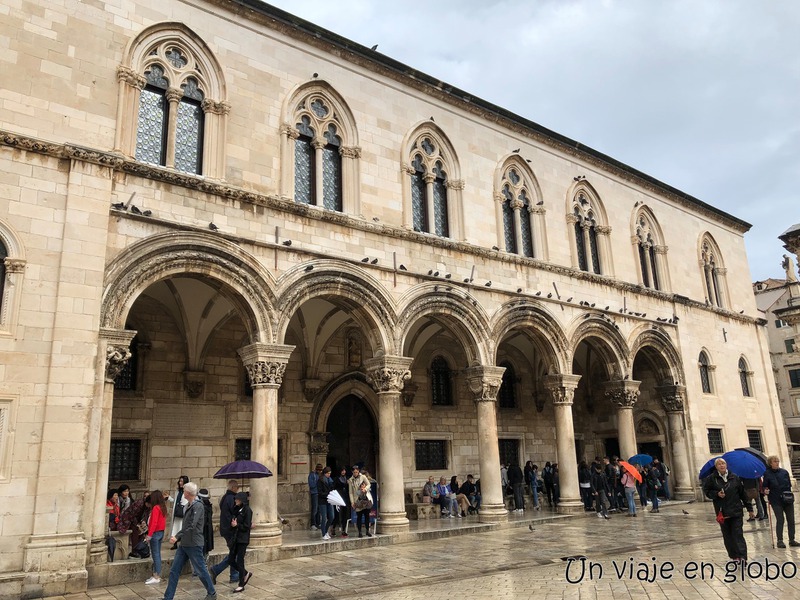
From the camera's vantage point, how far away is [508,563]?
35.9 feet

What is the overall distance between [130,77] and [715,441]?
21.2m

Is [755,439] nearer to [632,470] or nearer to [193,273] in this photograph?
[632,470]

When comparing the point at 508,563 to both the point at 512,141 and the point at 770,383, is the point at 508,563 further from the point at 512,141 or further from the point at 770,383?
the point at 770,383

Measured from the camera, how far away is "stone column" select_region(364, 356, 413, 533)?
14.3 m

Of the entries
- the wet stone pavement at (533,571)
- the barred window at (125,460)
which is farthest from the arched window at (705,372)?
the barred window at (125,460)

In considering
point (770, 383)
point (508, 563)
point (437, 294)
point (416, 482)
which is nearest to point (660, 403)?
point (770, 383)

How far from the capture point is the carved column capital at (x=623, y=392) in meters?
20.2

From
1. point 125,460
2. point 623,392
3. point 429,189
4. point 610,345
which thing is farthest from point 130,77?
point 623,392

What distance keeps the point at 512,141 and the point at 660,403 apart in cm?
1037

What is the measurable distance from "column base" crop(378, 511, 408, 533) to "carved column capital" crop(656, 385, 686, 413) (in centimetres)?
1185

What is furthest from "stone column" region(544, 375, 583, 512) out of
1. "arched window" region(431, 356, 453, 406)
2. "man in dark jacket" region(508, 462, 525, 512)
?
"arched window" region(431, 356, 453, 406)

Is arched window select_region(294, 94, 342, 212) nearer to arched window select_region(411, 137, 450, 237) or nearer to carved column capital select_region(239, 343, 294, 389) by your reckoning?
arched window select_region(411, 137, 450, 237)

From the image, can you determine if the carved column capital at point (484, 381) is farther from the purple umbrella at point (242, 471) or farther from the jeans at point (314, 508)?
the purple umbrella at point (242, 471)

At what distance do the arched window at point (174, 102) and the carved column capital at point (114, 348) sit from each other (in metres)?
3.49
